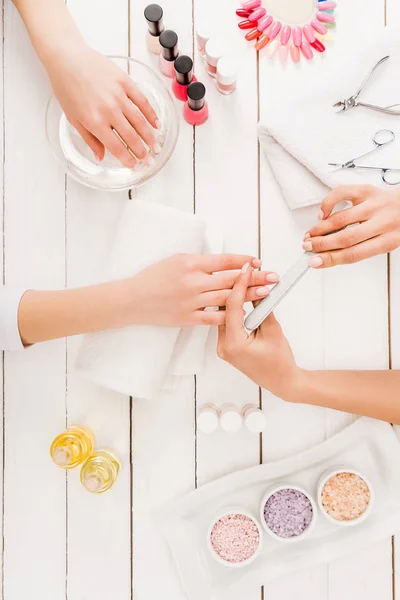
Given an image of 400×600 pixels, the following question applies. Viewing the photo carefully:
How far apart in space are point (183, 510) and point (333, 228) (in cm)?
52

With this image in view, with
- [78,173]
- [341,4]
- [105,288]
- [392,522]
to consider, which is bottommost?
[392,522]

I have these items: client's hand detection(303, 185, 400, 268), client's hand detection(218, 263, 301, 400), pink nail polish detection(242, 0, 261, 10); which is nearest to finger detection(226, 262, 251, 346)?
client's hand detection(218, 263, 301, 400)

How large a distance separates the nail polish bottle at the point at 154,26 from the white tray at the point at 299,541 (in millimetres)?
706

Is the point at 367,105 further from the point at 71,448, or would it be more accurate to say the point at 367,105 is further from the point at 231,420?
the point at 71,448

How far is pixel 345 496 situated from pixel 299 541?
12 cm

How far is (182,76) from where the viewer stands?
85 cm

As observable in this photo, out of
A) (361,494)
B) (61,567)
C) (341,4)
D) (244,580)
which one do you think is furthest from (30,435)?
(341,4)

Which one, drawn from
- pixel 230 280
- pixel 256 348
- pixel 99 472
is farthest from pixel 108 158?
pixel 99 472

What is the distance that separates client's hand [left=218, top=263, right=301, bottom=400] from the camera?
2.65 ft

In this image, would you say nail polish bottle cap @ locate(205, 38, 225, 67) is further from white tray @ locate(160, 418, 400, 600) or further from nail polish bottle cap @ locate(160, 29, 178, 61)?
white tray @ locate(160, 418, 400, 600)

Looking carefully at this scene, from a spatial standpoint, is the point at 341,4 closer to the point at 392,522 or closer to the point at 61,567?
the point at 392,522

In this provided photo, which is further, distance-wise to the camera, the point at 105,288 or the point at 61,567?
the point at 61,567

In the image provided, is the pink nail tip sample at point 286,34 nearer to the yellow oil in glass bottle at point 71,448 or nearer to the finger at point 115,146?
the finger at point 115,146

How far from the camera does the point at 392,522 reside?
2.99ft
